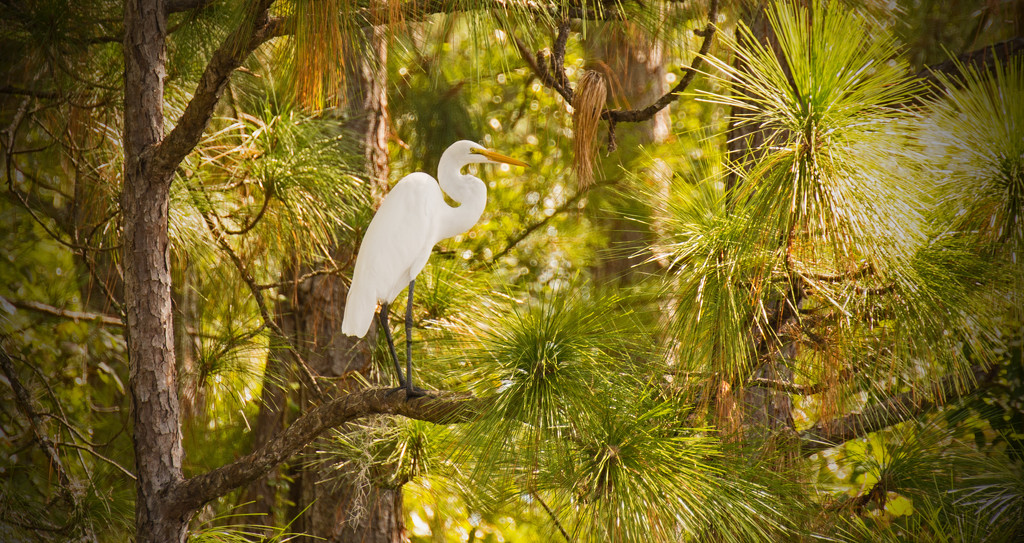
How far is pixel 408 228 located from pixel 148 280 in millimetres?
341

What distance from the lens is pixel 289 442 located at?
3.40 feet

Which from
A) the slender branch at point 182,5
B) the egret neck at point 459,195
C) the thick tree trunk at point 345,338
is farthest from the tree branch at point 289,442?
the thick tree trunk at point 345,338

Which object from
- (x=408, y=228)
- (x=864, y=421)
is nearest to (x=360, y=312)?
(x=408, y=228)

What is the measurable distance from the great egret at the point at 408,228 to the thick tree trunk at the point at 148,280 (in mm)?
245

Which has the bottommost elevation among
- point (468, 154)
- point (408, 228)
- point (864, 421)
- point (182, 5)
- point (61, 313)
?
point (864, 421)

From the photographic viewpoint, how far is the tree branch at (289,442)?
990mm

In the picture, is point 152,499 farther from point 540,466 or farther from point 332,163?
point 332,163

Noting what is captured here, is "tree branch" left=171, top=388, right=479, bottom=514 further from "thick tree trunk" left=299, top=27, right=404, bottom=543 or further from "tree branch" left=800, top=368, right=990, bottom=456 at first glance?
"thick tree trunk" left=299, top=27, right=404, bottom=543

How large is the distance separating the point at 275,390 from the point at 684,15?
1.57 meters

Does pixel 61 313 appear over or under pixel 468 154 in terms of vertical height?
under

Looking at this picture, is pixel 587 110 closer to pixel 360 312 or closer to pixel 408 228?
pixel 408 228

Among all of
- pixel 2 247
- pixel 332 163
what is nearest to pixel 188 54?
pixel 332 163

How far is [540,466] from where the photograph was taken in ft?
2.69

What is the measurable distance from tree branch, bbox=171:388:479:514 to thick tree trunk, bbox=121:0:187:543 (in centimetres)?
4
